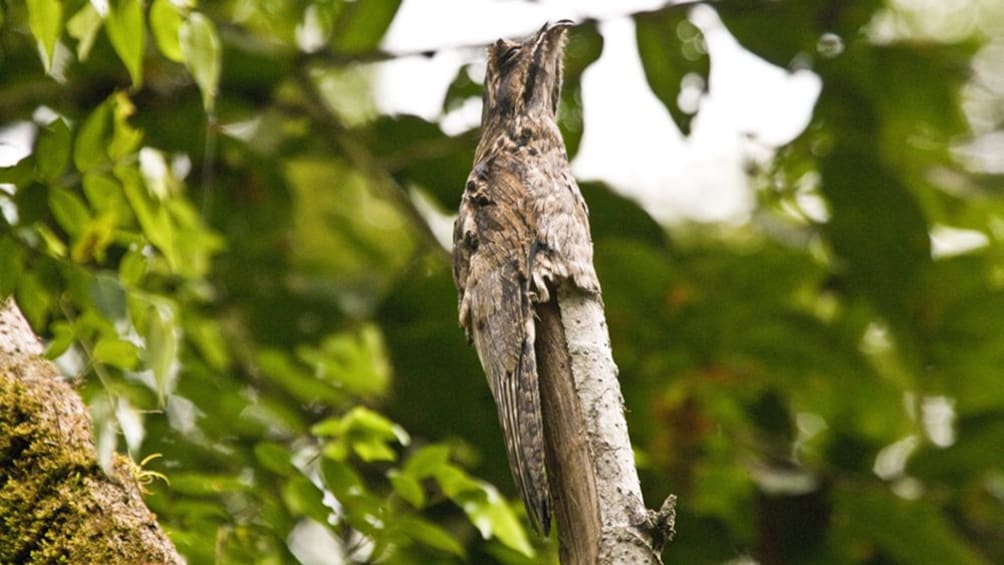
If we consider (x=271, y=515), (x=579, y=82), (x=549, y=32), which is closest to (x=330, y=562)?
(x=271, y=515)

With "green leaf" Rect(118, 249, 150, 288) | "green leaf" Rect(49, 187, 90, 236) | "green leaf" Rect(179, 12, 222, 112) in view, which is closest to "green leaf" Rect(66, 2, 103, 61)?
"green leaf" Rect(179, 12, 222, 112)

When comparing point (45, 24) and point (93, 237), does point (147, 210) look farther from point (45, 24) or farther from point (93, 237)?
point (45, 24)

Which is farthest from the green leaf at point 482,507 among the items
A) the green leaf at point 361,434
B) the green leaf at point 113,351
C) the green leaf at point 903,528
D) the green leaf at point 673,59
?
the green leaf at point 903,528

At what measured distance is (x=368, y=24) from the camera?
371 centimetres

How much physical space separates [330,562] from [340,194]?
10.9ft

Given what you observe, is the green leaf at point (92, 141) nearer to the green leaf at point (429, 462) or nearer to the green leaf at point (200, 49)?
the green leaf at point (200, 49)

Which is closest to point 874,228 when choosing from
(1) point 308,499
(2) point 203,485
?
(1) point 308,499

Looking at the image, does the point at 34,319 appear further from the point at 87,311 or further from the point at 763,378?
the point at 763,378

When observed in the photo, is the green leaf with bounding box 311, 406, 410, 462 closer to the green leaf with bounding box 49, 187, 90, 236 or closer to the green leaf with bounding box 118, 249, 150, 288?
the green leaf with bounding box 118, 249, 150, 288

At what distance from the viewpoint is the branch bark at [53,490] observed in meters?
1.73

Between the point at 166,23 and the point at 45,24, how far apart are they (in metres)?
0.31

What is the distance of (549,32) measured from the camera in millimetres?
2318

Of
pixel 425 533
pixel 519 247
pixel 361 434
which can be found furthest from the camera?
pixel 361 434

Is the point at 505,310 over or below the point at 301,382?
over
